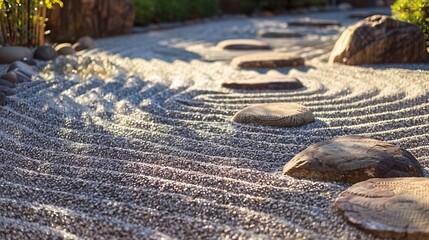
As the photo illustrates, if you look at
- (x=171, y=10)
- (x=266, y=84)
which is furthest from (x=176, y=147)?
(x=171, y=10)

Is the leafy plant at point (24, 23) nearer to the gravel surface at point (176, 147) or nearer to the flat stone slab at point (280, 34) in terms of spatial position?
the gravel surface at point (176, 147)

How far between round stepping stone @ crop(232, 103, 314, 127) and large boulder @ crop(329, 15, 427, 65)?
1.96 m

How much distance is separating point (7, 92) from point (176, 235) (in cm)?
235

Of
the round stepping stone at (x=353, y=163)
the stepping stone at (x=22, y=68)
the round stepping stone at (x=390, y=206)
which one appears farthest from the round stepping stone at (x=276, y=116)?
the stepping stone at (x=22, y=68)

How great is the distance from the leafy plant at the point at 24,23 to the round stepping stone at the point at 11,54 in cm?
30

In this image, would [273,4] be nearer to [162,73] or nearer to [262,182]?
→ [162,73]

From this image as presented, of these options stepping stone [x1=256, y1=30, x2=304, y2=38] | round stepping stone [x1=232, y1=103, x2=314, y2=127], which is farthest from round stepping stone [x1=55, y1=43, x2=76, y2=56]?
stepping stone [x1=256, y1=30, x2=304, y2=38]

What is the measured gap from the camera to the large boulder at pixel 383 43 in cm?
541

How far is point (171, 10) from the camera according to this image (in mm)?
11164

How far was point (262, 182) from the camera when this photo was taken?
8.93 ft

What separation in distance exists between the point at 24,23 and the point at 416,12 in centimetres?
344

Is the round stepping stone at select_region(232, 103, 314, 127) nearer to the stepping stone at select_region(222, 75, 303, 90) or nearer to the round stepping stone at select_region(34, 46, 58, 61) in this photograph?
the stepping stone at select_region(222, 75, 303, 90)

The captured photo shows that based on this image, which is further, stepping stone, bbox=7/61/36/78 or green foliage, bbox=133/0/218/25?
green foliage, bbox=133/0/218/25

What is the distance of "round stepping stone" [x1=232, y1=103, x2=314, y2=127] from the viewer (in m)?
3.63
